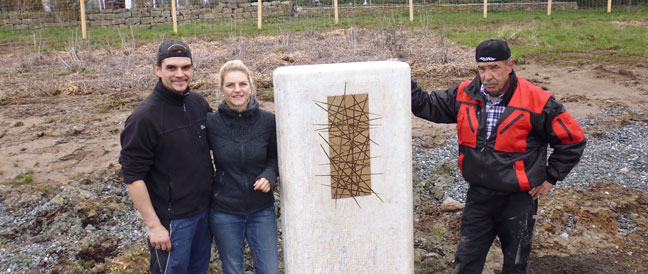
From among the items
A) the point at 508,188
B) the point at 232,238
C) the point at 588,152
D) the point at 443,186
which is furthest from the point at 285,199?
the point at 588,152

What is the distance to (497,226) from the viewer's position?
334 cm

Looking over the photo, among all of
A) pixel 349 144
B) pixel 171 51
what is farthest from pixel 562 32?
pixel 171 51

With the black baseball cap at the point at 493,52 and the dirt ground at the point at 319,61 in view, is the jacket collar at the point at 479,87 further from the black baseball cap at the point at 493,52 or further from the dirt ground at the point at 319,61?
the dirt ground at the point at 319,61

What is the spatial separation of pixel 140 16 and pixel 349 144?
1518 centimetres

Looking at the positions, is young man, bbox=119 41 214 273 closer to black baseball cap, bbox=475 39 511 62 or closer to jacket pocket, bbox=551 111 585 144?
black baseball cap, bbox=475 39 511 62

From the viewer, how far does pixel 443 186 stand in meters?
5.30

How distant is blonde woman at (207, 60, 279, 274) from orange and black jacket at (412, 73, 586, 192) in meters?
1.07

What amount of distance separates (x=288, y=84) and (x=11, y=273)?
8.43 feet

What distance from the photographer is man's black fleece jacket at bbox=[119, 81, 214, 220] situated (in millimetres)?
2738

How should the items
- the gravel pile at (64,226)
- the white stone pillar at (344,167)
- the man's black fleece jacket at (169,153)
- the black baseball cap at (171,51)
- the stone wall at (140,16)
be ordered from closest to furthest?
the man's black fleece jacket at (169,153)
the black baseball cap at (171,51)
the white stone pillar at (344,167)
the gravel pile at (64,226)
the stone wall at (140,16)

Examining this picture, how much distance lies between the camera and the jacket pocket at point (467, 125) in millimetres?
3186

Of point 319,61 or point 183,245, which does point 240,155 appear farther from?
point 319,61

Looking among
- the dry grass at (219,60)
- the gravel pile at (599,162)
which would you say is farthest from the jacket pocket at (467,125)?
the dry grass at (219,60)

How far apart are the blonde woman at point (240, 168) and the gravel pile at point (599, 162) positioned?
2.48 meters
